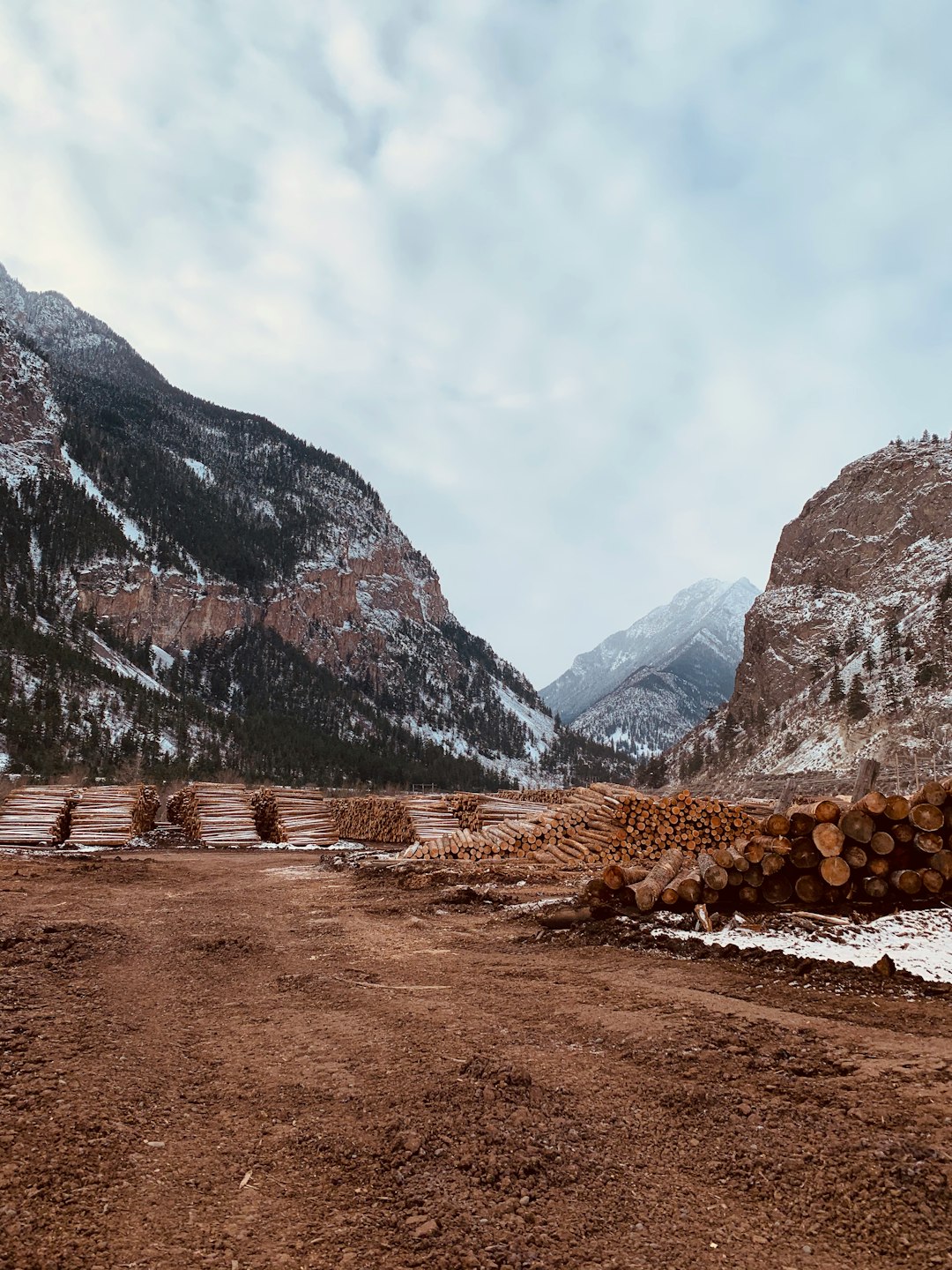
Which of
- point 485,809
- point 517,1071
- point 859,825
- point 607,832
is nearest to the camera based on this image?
point 517,1071

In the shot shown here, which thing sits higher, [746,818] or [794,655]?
[794,655]

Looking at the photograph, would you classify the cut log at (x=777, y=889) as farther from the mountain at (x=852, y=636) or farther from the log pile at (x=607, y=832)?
the mountain at (x=852, y=636)

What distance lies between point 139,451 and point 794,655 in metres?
125

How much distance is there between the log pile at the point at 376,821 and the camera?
71.7 feet

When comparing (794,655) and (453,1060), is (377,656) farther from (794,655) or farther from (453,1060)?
(453,1060)

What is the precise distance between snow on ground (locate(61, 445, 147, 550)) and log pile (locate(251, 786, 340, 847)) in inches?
3710

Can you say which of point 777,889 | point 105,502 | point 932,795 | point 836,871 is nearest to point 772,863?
point 777,889

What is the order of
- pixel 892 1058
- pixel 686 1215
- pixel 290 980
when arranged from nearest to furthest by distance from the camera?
pixel 686 1215
pixel 892 1058
pixel 290 980

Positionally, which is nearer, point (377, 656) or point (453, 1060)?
point (453, 1060)

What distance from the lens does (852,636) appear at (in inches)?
2657

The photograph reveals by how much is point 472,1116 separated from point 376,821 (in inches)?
824

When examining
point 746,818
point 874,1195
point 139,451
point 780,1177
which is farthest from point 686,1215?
point 139,451

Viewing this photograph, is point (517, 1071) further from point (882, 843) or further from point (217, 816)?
point (217, 816)

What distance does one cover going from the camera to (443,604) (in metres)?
169
